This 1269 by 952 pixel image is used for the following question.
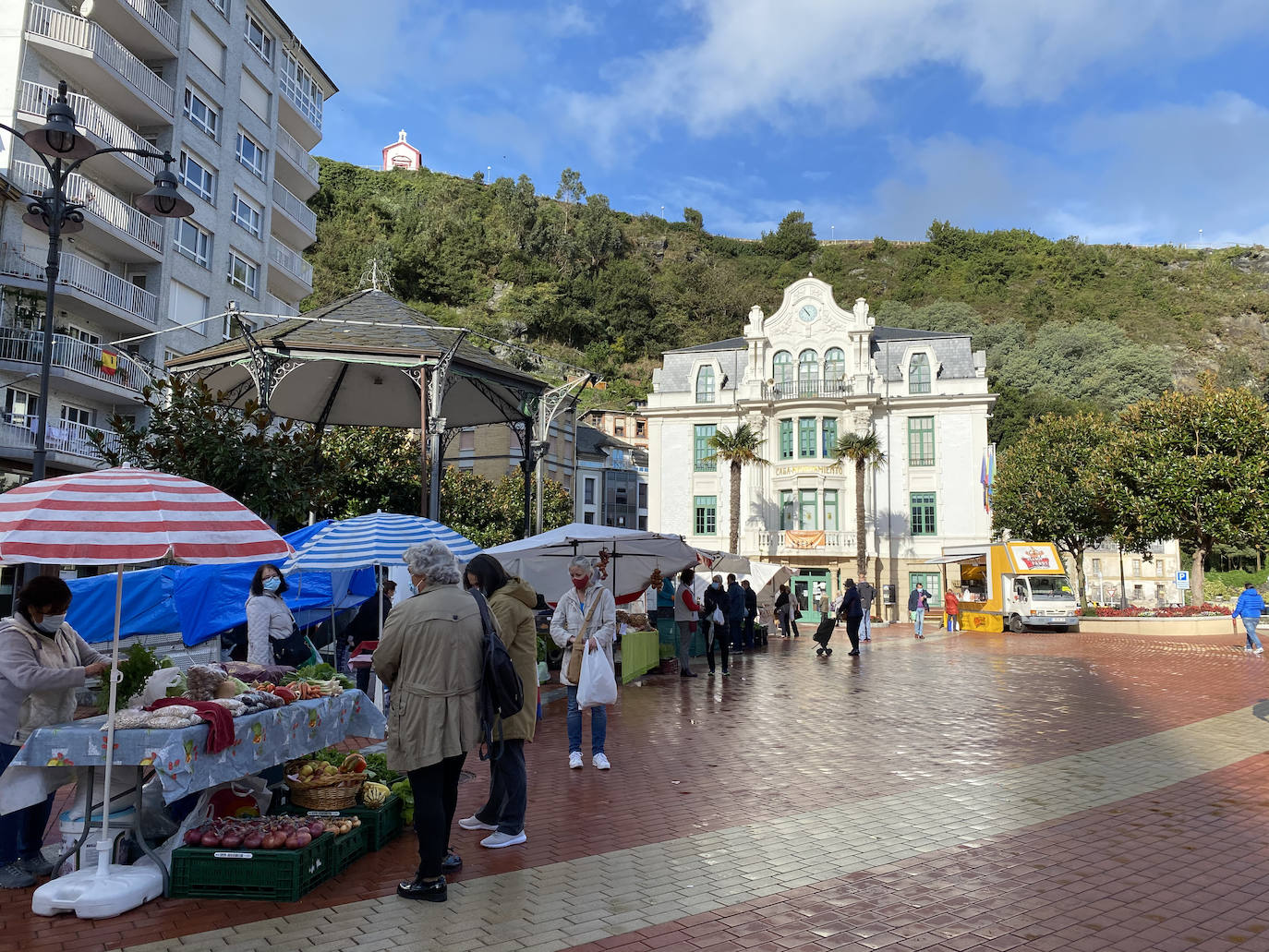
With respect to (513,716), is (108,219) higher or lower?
higher

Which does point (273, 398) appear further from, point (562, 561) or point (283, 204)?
point (283, 204)

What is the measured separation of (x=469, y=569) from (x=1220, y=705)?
11.5 meters

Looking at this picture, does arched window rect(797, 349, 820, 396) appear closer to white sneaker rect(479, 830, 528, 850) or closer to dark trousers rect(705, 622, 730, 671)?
dark trousers rect(705, 622, 730, 671)

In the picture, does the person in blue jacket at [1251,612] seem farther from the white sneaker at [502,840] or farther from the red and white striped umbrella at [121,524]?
the red and white striped umbrella at [121,524]

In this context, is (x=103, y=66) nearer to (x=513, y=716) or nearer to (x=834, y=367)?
(x=513, y=716)

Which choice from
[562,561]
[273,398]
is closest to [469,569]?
[562,561]

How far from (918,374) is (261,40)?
32.6m

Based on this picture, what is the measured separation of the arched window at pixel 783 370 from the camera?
4634 cm

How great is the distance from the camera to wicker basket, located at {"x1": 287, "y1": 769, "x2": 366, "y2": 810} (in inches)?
228

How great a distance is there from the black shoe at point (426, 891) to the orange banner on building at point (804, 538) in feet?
131

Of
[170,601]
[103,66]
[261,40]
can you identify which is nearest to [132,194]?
[103,66]

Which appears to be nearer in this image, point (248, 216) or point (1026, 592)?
point (1026, 592)

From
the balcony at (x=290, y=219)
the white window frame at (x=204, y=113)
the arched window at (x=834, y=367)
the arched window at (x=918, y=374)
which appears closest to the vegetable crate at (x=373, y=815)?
the white window frame at (x=204, y=113)

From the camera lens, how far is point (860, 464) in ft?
142
